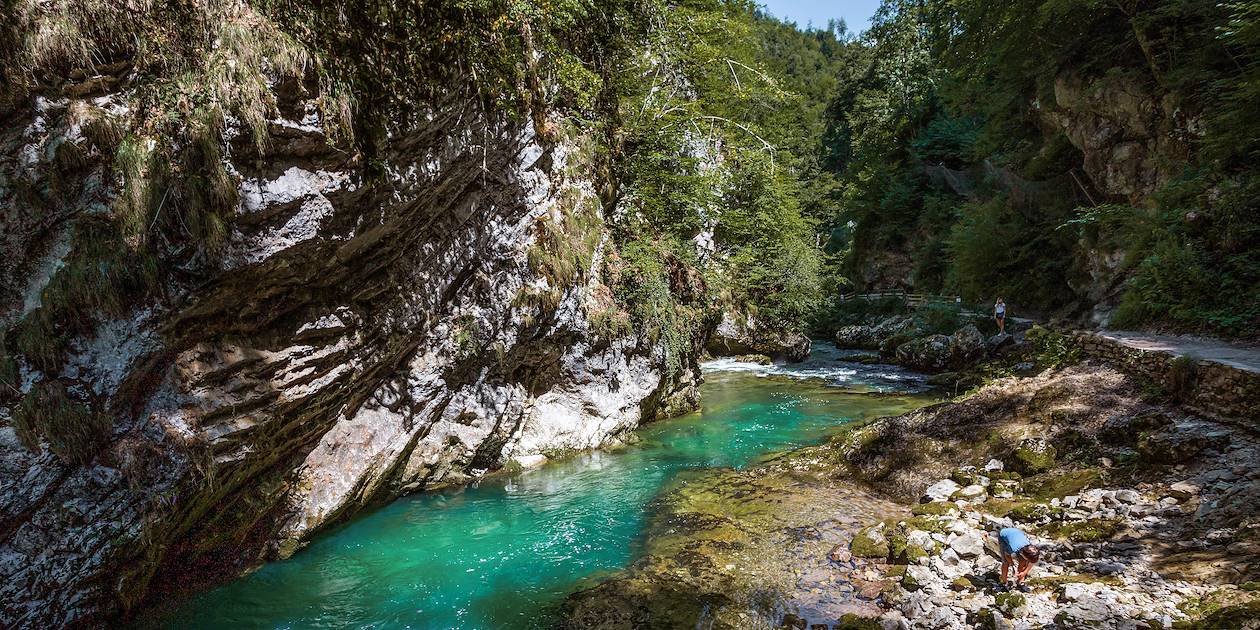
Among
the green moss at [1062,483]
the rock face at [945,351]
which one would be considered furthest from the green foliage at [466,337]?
the rock face at [945,351]

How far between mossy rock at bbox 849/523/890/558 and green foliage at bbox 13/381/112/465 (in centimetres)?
822

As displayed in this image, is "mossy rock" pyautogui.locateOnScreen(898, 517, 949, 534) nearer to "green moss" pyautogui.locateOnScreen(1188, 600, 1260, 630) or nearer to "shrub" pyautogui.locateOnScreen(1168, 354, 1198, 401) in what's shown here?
"green moss" pyautogui.locateOnScreen(1188, 600, 1260, 630)

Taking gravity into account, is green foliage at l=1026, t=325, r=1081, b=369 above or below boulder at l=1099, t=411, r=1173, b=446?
above

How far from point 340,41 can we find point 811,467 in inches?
377

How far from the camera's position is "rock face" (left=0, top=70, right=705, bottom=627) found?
15.3ft

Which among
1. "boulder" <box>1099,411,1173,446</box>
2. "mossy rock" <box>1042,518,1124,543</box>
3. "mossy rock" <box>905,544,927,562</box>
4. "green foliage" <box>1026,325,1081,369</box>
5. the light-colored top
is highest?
"green foliage" <box>1026,325,1081,369</box>

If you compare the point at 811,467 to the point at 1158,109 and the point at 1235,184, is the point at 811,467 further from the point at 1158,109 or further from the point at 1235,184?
the point at 1158,109

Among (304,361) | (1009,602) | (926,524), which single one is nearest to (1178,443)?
(926,524)

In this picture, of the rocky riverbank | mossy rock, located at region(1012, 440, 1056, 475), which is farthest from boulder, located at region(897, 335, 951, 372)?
mossy rock, located at region(1012, 440, 1056, 475)

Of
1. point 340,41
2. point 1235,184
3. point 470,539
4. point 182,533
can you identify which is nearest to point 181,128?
point 340,41

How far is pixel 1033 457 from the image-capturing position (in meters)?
7.46

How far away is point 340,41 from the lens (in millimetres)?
5590

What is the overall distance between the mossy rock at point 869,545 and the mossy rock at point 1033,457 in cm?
267

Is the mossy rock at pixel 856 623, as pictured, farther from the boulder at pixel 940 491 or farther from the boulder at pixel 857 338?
the boulder at pixel 857 338
